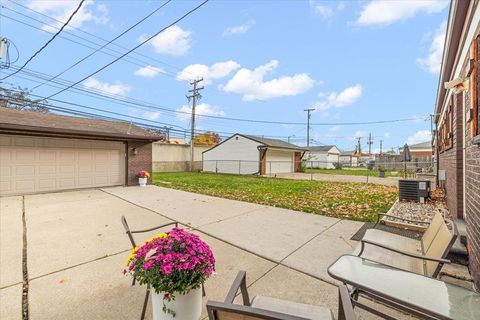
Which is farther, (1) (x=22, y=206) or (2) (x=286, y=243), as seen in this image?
(1) (x=22, y=206)

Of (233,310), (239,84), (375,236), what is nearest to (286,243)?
(375,236)

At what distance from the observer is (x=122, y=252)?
3.63 m

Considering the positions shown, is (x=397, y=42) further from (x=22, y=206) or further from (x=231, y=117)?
(x=231, y=117)

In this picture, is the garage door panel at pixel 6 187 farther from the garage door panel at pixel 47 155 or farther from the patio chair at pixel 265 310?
the patio chair at pixel 265 310

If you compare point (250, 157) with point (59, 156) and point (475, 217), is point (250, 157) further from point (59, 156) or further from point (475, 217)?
point (475, 217)

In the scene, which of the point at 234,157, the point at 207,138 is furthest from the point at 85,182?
the point at 207,138

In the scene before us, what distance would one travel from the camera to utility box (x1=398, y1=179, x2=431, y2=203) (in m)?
7.42

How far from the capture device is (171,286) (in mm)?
1771

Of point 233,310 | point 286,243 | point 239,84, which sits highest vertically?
point 239,84

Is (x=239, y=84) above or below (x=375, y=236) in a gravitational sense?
above

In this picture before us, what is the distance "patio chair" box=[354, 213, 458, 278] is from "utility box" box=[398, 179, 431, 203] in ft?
16.3

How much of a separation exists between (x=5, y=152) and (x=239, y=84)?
2239 cm

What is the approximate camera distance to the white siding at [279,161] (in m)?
20.8

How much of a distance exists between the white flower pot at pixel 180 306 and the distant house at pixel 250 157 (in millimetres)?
17838
